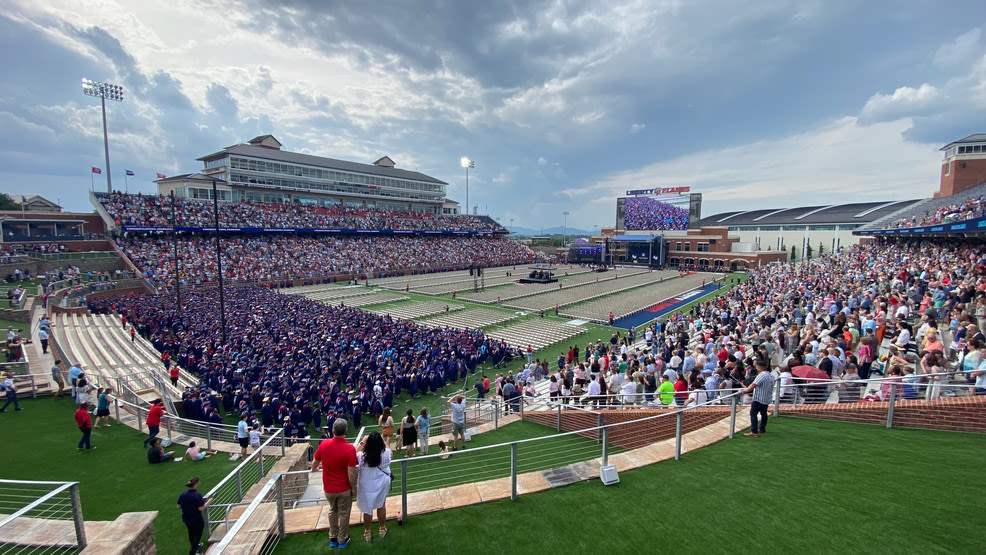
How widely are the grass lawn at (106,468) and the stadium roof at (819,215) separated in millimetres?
75247

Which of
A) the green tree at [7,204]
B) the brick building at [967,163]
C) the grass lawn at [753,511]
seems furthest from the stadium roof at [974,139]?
the green tree at [7,204]

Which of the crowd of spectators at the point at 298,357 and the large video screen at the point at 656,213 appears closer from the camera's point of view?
the crowd of spectators at the point at 298,357

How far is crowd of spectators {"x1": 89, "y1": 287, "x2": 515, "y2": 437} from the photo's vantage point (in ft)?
40.2

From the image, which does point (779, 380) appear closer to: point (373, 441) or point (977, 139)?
point (373, 441)

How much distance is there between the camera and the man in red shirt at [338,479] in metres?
4.11

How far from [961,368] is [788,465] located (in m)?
4.78

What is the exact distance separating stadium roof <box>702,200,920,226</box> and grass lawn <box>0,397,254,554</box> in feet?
247

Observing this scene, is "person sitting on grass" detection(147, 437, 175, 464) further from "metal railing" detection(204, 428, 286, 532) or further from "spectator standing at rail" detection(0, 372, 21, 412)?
"spectator standing at rail" detection(0, 372, 21, 412)

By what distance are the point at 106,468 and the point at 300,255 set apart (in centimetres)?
4317

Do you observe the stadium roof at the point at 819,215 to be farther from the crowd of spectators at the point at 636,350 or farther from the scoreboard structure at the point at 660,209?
the crowd of spectators at the point at 636,350

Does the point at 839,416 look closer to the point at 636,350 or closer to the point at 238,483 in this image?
the point at 238,483

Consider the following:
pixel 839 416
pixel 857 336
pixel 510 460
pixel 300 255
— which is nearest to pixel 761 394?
pixel 839 416

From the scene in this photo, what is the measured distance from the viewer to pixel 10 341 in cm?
1420

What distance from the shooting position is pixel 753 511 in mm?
4570
